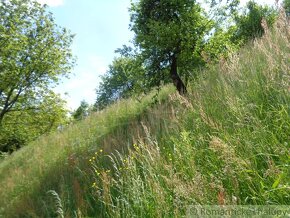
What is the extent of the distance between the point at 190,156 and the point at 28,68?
14.8 meters

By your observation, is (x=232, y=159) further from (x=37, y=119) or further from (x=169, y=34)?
(x=37, y=119)

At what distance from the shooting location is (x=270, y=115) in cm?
305

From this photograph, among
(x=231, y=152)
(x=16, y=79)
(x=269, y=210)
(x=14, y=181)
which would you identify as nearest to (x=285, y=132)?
(x=231, y=152)

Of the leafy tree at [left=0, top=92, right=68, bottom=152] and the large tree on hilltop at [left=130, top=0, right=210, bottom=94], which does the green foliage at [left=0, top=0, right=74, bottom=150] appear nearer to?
the leafy tree at [left=0, top=92, right=68, bottom=152]

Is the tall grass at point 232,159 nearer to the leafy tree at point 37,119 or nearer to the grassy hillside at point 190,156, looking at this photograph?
the grassy hillside at point 190,156

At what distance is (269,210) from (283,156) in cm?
54

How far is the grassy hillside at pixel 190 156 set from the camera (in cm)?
237

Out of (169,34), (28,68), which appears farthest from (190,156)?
(28,68)

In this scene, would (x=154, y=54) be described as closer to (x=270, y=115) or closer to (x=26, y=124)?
(x=270, y=115)

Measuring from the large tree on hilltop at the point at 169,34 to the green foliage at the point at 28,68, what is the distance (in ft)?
30.8

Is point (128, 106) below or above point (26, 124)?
below

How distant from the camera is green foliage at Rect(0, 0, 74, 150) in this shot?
15.4m

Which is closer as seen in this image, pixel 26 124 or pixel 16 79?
pixel 16 79

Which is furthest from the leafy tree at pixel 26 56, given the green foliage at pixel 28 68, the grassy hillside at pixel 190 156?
the grassy hillside at pixel 190 156
